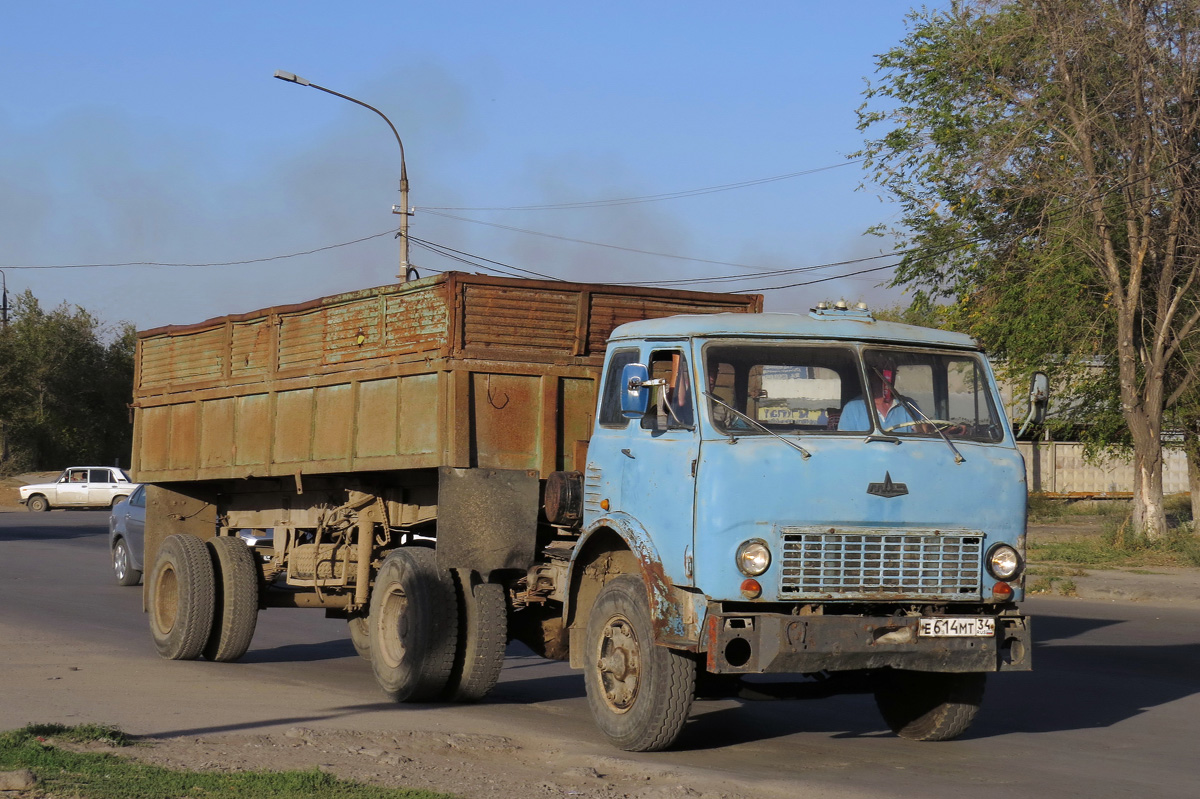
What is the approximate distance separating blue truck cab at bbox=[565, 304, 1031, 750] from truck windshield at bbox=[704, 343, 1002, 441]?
1cm

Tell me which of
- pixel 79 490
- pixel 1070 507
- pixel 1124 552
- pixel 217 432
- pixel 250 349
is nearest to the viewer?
pixel 250 349

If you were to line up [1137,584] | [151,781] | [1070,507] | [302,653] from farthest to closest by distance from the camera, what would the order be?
[1070,507] < [1137,584] < [302,653] < [151,781]

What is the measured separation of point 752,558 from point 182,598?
253 inches

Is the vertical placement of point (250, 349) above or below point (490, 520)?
above

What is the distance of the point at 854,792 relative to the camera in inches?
253

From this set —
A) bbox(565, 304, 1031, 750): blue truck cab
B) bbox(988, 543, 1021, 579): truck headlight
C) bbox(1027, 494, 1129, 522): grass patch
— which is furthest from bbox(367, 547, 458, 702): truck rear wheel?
bbox(1027, 494, 1129, 522): grass patch

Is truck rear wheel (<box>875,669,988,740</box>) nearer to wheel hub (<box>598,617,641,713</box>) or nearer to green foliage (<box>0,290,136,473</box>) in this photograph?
wheel hub (<box>598,617,641,713</box>)

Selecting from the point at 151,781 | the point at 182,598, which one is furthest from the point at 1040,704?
the point at 182,598

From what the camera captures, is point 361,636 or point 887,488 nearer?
point 887,488

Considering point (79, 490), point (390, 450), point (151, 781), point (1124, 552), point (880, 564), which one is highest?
point (390, 450)

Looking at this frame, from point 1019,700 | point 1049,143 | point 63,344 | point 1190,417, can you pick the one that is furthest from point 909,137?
point 63,344

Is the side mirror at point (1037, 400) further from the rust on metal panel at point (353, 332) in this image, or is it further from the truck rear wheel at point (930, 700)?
the rust on metal panel at point (353, 332)

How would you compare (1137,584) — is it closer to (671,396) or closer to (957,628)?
(957,628)

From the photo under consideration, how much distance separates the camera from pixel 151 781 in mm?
6086
